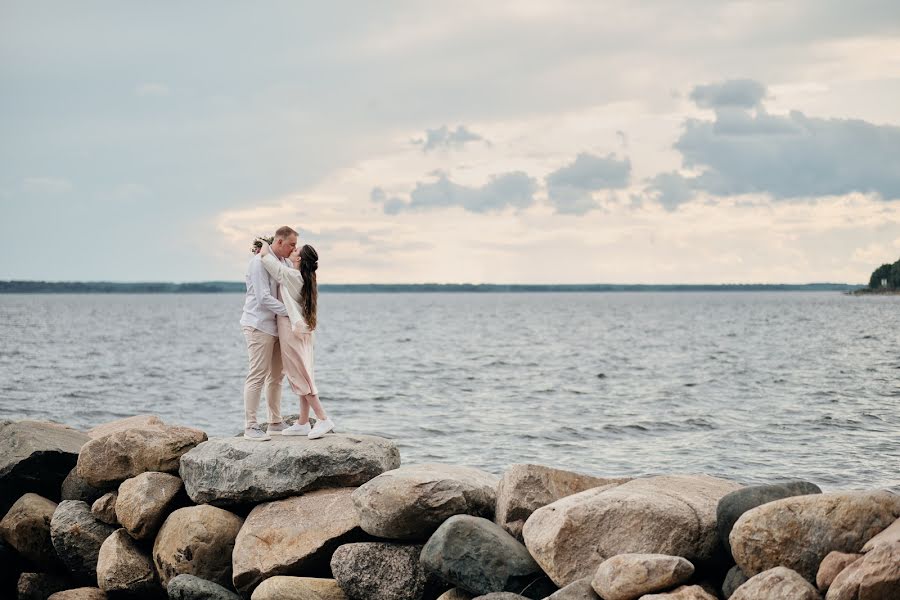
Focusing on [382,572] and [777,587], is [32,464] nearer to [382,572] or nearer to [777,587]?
→ [382,572]

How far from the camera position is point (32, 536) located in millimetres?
10969

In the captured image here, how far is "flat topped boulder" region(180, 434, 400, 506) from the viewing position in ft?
32.3

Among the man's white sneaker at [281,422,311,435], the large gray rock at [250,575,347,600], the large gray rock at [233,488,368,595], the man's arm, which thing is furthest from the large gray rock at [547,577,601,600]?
the man's arm

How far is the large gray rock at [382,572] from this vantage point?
8727mm

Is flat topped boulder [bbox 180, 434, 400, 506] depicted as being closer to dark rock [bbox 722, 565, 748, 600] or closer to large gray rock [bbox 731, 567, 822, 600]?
dark rock [bbox 722, 565, 748, 600]

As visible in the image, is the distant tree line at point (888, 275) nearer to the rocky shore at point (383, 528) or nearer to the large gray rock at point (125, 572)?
the rocky shore at point (383, 528)

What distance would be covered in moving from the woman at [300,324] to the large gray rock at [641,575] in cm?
422

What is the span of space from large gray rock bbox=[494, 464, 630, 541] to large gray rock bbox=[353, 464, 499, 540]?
0.32m

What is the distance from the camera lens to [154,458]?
424 inches

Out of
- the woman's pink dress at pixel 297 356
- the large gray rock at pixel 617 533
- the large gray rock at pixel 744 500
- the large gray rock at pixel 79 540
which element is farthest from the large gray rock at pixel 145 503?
the large gray rock at pixel 744 500

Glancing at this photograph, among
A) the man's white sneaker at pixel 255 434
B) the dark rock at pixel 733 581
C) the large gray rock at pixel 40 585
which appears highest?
the man's white sneaker at pixel 255 434

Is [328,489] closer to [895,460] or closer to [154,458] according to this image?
[154,458]

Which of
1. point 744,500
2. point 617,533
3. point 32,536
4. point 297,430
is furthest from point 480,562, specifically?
point 32,536

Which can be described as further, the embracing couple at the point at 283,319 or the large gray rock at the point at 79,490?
the large gray rock at the point at 79,490
